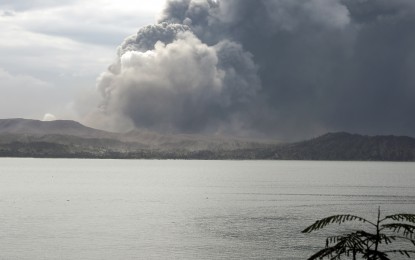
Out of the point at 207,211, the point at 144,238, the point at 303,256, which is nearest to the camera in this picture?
the point at 303,256

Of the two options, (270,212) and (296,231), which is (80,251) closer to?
(296,231)

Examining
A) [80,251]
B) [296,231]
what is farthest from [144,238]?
[296,231]

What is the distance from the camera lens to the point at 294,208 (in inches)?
7776

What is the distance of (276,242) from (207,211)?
74.0m

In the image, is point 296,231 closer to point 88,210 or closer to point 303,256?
point 303,256

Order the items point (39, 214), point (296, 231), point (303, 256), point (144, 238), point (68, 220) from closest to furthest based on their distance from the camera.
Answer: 1. point (303, 256)
2. point (144, 238)
3. point (296, 231)
4. point (68, 220)
5. point (39, 214)

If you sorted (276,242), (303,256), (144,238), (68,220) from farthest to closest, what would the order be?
(68,220)
(144,238)
(276,242)
(303,256)

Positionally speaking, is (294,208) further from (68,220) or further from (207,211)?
(68,220)

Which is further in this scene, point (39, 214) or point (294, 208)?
point (294, 208)

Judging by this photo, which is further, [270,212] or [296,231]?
[270,212]

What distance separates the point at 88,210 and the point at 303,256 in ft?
347

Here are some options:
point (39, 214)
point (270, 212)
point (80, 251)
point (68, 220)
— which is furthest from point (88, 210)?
point (80, 251)

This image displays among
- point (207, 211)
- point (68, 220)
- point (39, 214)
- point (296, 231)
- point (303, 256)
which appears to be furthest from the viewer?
point (207, 211)

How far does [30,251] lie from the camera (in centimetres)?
10388
